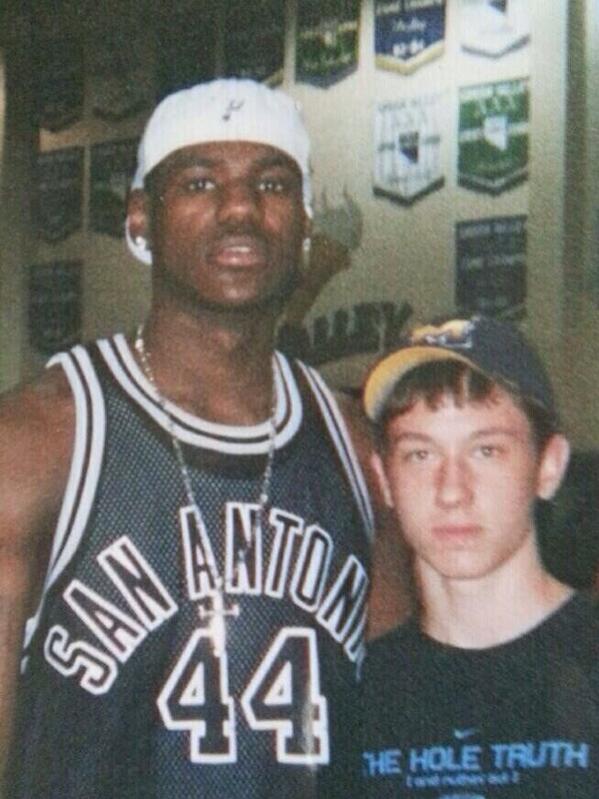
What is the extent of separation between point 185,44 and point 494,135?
293 millimetres

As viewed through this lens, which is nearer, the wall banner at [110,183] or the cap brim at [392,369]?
the cap brim at [392,369]

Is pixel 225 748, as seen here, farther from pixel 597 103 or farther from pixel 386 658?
pixel 597 103

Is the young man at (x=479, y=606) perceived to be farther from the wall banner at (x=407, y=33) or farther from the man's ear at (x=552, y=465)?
the wall banner at (x=407, y=33)

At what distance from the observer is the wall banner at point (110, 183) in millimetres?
1199

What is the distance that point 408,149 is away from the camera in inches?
45.8

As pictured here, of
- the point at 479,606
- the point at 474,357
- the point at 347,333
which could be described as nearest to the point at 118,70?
the point at 347,333

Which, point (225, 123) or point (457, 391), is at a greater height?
point (225, 123)

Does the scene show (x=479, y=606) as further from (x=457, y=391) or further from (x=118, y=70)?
(x=118, y=70)

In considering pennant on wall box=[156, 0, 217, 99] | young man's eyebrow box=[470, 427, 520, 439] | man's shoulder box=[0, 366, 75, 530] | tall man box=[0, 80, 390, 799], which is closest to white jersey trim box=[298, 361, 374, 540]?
tall man box=[0, 80, 390, 799]

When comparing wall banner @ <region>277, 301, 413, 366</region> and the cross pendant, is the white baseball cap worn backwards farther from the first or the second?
the cross pendant

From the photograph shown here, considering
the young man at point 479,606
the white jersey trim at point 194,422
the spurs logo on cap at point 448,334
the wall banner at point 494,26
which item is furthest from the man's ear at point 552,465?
the wall banner at point 494,26

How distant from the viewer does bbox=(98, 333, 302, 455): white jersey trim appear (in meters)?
1.12

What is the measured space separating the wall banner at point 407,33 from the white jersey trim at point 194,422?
0.31 metres

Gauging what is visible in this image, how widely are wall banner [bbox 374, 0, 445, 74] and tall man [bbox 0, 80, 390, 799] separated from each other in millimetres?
100
